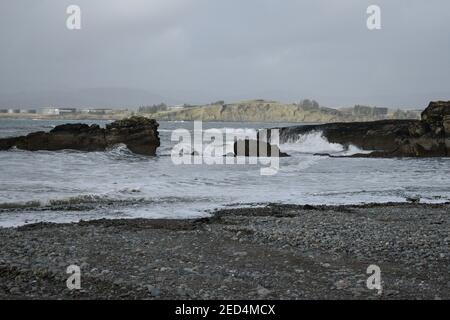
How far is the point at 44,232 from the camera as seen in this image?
9547 mm

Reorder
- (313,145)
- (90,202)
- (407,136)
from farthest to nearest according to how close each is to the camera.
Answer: (313,145) < (407,136) < (90,202)

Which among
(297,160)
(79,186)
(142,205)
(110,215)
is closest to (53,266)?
(110,215)

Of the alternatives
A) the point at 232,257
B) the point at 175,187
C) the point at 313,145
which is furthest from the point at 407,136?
the point at 232,257

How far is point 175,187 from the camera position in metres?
17.4

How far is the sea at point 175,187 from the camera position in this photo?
1309 cm

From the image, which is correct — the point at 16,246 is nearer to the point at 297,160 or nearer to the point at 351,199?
the point at 351,199

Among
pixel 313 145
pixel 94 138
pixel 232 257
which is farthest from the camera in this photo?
pixel 313 145

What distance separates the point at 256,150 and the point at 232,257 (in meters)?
28.3

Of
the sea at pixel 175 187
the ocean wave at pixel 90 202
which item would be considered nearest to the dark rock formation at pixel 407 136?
the sea at pixel 175 187

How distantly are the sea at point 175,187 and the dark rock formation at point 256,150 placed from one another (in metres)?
Result: 6.73

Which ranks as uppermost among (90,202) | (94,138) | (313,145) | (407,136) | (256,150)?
(94,138)

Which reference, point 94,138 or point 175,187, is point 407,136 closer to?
point 94,138

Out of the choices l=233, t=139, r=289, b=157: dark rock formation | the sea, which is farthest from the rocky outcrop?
l=233, t=139, r=289, b=157: dark rock formation
